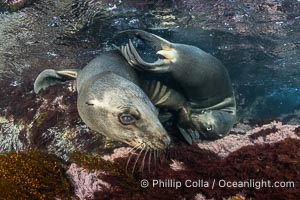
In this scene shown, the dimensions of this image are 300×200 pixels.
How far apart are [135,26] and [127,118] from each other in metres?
5.16

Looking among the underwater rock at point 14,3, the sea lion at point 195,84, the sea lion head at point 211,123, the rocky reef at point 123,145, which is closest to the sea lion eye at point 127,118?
the rocky reef at point 123,145

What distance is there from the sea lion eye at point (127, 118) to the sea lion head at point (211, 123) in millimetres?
2185

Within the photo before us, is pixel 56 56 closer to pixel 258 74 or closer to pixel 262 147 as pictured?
pixel 262 147

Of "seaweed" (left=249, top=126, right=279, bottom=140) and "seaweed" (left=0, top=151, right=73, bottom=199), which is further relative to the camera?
"seaweed" (left=249, top=126, right=279, bottom=140)

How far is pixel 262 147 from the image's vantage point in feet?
13.3

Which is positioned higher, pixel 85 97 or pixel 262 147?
pixel 85 97

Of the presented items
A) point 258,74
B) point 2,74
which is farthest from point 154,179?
point 258,74

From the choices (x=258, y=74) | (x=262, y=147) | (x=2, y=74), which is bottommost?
(x=258, y=74)

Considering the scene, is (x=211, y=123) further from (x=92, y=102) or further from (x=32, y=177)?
(x=32, y=177)

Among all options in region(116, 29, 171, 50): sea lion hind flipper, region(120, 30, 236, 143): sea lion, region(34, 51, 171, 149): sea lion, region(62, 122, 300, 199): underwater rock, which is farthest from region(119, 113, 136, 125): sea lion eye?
region(116, 29, 171, 50): sea lion hind flipper

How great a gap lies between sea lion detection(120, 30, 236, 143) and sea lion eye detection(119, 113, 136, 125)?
1337mm

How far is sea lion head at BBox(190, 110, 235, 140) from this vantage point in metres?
5.51

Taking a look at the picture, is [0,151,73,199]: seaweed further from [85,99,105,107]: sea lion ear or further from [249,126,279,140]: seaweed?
[249,126,279,140]: seaweed

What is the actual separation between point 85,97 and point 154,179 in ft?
4.10
